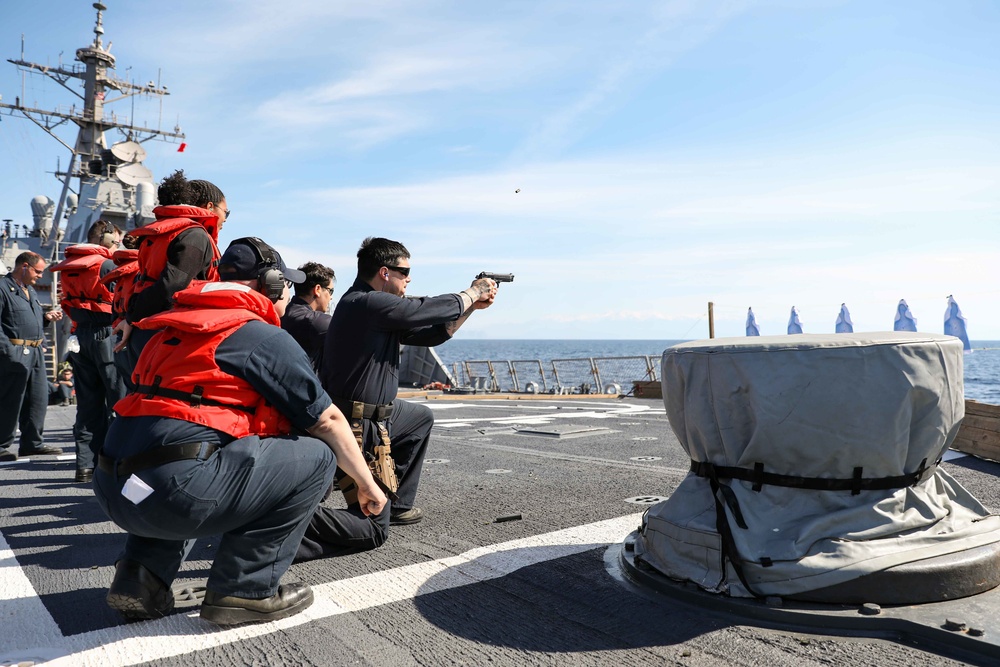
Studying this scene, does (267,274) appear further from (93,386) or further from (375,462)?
(93,386)

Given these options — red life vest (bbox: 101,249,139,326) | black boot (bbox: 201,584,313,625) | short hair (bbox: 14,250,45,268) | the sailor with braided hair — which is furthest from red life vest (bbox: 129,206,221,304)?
short hair (bbox: 14,250,45,268)

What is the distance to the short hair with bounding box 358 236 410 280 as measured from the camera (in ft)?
13.5

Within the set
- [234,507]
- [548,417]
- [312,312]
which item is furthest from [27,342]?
[548,417]

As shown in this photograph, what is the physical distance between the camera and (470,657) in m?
2.31

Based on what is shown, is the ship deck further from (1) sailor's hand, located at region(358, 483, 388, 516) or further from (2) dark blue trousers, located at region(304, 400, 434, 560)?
(1) sailor's hand, located at region(358, 483, 388, 516)

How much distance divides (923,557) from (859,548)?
0.24 meters

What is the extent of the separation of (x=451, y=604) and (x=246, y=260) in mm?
1639

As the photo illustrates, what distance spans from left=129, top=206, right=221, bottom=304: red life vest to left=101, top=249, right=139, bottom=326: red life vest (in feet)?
0.97

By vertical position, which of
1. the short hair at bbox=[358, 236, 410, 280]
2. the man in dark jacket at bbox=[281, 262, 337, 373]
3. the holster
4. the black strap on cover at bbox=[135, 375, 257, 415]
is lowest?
the holster

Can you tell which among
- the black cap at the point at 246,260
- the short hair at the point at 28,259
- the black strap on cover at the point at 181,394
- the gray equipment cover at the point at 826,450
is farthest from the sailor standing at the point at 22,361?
the gray equipment cover at the point at 826,450

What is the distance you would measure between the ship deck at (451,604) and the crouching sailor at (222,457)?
0.60 feet

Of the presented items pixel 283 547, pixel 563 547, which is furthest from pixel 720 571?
pixel 283 547

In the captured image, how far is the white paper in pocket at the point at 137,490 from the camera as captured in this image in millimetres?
2303

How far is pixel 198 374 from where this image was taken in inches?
94.3
